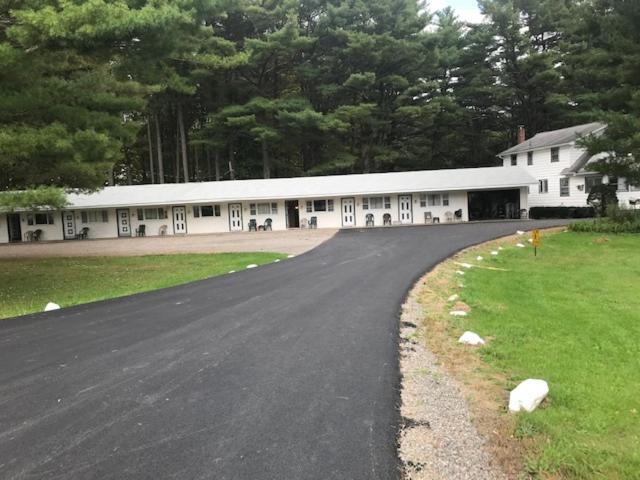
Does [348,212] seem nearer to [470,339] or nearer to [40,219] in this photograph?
[40,219]

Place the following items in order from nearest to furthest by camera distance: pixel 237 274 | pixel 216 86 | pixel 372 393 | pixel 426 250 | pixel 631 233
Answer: pixel 372 393 → pixel 237 274 → pixel 426 250 → pixel 631 233 → pixel 216 86

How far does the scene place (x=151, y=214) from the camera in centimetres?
3325

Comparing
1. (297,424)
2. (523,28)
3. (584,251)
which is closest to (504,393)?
(297,424)

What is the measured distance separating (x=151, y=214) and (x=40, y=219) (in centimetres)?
724

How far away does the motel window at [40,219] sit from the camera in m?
32.8

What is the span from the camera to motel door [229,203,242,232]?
33000 mm

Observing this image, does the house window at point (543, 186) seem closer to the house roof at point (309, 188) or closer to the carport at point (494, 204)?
the carport at point (494, 204)

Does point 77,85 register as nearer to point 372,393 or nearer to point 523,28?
point 372,393

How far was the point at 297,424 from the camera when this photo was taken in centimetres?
407

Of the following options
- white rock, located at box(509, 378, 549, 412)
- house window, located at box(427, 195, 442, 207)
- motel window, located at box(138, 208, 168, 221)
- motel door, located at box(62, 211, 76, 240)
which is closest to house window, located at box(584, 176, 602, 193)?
house window, located at box(427, 195, 442, 207)

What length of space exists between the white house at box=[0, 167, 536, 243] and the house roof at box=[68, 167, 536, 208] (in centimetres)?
6

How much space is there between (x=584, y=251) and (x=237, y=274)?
1178 cm

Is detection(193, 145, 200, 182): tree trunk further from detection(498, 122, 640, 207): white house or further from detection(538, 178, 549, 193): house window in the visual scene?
detection(538, 178, 549, 193): house window

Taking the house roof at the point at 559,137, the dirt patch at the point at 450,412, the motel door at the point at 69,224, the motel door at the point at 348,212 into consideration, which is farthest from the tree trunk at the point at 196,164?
the dirt patch at the point at 450,412
